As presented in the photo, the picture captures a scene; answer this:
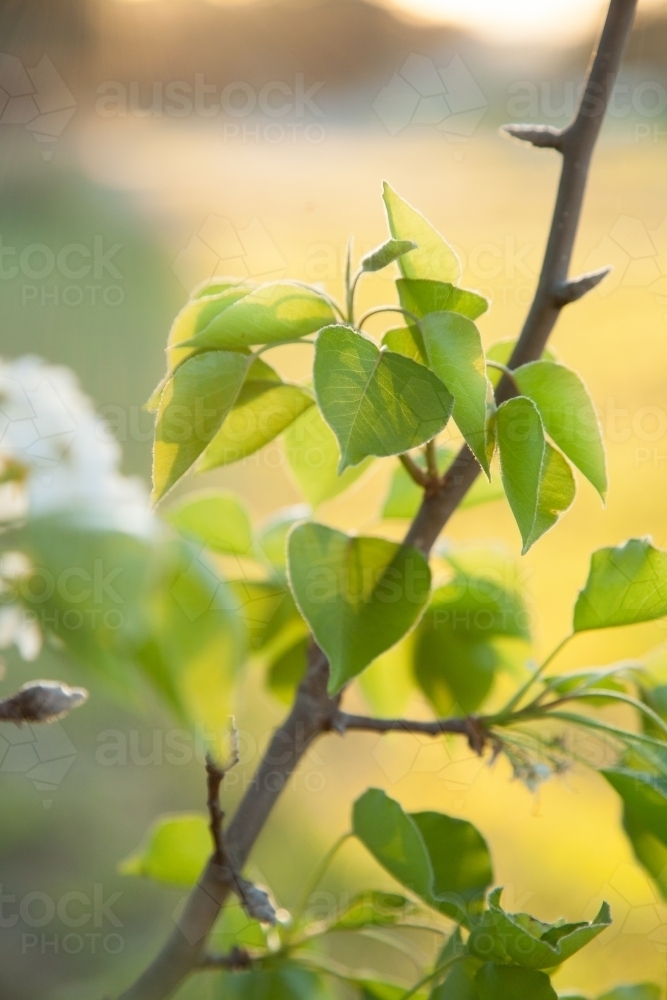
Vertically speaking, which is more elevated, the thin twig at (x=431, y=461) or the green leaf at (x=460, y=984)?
the thin twig at (x=431, y=461)

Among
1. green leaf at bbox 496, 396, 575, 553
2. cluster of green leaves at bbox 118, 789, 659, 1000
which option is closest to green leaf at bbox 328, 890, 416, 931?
cluster of green leaves at bbox 118, 789, 659, 1000

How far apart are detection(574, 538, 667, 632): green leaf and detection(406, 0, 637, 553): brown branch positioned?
36 millimetres

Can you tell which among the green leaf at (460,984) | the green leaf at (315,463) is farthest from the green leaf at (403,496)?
the green leaf at (460,984)

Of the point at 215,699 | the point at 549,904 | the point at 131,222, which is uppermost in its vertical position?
the point at 131,222

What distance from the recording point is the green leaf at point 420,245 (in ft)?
0.57

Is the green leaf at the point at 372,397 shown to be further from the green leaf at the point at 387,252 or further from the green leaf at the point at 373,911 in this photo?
the green leaf at the point at 373,911

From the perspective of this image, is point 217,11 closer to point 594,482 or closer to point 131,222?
point 131,222

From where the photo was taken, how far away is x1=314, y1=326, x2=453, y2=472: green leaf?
6.1 inches

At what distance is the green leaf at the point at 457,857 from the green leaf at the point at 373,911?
0.4 inches

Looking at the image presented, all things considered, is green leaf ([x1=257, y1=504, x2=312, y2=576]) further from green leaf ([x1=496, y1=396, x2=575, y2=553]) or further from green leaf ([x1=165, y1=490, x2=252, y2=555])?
green leaf ([x1=496, y1=396, x2=575, y2=553])

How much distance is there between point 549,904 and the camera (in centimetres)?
55

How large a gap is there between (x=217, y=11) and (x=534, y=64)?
61 cm

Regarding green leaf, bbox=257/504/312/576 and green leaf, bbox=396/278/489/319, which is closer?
green leaf, bbox=396/278/489/319

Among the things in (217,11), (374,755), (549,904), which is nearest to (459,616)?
(549,904)
